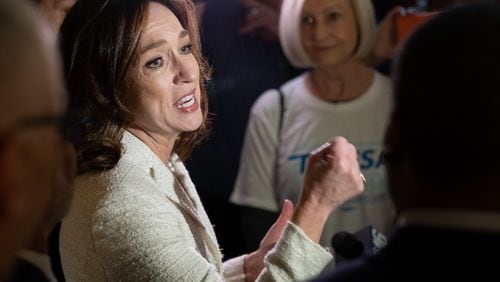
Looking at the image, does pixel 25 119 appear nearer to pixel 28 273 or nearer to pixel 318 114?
pixel 28 273

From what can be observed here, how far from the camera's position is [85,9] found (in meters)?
1.82

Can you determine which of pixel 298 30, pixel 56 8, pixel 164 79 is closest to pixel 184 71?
pixel 164 79

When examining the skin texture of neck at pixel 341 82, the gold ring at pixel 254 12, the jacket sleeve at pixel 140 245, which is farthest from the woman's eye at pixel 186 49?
the gold ring at pixel 254 12

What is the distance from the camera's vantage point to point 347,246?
1862 mm

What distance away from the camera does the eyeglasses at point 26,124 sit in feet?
2.83

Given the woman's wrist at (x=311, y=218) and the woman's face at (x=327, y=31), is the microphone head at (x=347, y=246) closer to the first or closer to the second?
the woman's wrist at (x=311, y=218)

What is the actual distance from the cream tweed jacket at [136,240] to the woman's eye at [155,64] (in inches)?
7.5

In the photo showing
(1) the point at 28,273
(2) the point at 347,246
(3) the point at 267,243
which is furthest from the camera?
(3) the point at 267,243

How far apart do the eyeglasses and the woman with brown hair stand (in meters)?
0.64

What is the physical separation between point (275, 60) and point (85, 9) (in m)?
1.40

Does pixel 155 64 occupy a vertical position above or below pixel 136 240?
above

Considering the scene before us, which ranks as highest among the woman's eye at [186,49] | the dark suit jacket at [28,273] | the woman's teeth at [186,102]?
the woman's eye at [186,49]

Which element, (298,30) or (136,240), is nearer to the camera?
(136,240)

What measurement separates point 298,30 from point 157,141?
104 cm
